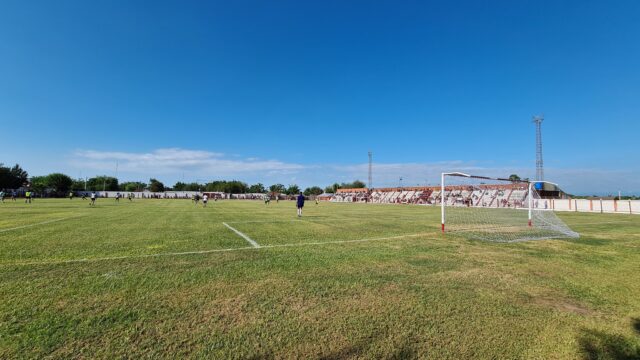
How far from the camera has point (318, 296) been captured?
14.3 ft

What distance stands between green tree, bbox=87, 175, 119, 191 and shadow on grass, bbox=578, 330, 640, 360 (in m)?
162

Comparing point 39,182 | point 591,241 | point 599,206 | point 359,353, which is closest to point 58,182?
point 39,182

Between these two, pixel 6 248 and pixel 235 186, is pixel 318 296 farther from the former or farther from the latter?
pixel 235 186

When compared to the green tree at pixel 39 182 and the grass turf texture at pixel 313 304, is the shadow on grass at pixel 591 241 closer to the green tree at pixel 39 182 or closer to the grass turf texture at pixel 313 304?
the grass turf texture at pixel 313 304

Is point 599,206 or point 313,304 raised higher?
point 599,206

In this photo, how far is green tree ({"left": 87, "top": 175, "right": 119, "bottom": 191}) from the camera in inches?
5251

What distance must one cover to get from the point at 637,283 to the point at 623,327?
278cm

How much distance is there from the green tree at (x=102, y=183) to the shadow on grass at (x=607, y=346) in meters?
162

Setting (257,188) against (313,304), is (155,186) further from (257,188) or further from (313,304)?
(313,304)

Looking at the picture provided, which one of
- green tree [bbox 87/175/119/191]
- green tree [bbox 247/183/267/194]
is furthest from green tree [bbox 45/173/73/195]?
green tree [bbox 247/183/267/194]

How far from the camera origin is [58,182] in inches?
4065

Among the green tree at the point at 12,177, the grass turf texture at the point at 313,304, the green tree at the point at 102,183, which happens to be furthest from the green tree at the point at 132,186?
the grass turf texture at the point at 313,304

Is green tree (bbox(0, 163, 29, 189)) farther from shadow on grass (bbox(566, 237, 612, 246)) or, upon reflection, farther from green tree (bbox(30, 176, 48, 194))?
shadow on grass (bbox(566, 237, 612, 246))

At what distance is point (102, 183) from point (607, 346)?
561 feet
